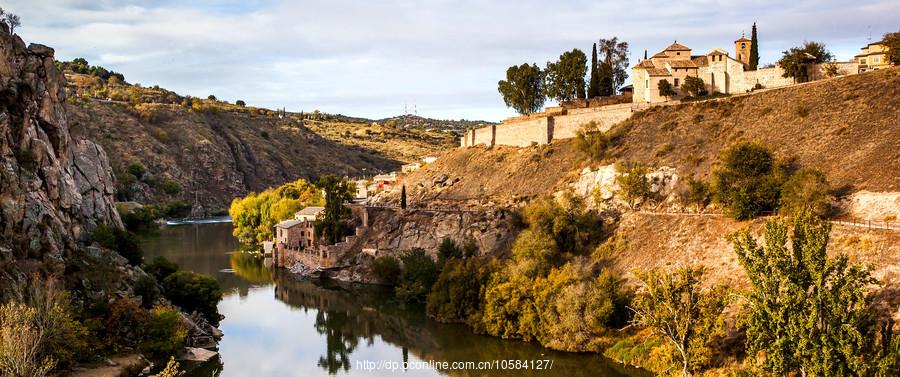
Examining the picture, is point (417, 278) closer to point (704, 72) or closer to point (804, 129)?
point (804, 129)

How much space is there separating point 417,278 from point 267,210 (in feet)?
127

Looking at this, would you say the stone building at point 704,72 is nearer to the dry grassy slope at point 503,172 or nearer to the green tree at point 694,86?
the green tree at point 694,86

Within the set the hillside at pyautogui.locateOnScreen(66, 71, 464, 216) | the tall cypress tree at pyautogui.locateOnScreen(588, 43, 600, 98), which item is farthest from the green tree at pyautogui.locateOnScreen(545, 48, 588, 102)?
the hillside at pyautogui.locateOnScreen(66, 71, 464, 216)

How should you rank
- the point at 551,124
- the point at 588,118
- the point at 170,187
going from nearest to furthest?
the point at 588,118, the point at 551,124, the point at 170,187

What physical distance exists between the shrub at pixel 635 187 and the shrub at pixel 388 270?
58.2ft

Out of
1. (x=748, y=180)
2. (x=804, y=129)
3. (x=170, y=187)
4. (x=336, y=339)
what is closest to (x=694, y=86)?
(x=804, y=129)

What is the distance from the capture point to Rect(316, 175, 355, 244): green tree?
6738 cm

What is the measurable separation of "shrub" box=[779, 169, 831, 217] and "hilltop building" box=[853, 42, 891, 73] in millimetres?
20418

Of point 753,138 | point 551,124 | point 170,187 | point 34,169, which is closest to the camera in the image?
point 34,169

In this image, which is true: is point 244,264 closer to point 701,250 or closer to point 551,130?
point 551,130

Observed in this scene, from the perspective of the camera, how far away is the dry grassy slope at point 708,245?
113ft

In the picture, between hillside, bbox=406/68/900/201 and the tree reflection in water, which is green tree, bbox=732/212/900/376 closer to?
hillside, bbox=406/68/900/201

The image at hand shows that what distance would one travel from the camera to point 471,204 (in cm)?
6662

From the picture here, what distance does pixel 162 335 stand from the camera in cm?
3762
